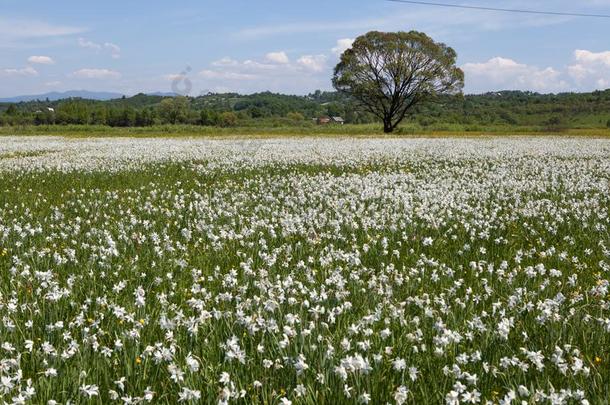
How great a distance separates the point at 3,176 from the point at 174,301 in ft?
42.6

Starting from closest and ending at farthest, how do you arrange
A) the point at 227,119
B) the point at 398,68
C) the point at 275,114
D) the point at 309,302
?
the point at 309,302
the point at 398,68
the point at 227,119
the point at 275,114

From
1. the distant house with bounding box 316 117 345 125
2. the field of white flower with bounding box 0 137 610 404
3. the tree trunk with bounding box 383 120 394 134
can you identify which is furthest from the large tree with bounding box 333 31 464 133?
the field of white flower with bounding box 0 137 610 404

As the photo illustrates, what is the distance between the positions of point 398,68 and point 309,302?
64675mm

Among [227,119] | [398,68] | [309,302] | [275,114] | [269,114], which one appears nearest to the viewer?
[309,302]

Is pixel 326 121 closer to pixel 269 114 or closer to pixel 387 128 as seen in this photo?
pixel 269 114

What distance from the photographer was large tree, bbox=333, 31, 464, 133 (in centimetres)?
6581

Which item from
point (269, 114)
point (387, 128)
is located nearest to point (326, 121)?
point (269, 114)

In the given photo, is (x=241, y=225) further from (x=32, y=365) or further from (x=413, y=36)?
(x=413, y=36)

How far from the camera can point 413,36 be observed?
65.9 meters

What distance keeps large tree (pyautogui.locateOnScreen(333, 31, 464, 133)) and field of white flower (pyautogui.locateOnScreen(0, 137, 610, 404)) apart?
55.7 metres

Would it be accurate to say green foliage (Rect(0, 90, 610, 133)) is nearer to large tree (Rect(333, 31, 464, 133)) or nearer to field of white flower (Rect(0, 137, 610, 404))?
large tree (Rect(333, 31, 464, 133))

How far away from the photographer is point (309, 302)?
16.1 ft

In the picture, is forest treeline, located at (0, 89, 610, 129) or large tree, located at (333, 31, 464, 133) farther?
forest treeline, located at (0, 89, 610, 129)

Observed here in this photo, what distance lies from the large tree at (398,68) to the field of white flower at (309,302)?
5567 cm
